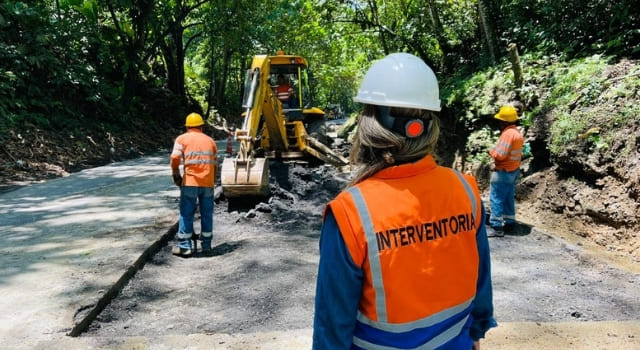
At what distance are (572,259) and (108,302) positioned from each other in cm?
527

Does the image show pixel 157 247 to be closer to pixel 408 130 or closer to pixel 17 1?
pixel 408 130

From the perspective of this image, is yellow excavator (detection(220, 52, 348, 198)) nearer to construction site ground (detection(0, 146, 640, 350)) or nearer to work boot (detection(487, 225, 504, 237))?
construction site ground (detection(0, 146, 640, 350))

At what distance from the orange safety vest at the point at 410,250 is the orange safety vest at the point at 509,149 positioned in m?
5.83

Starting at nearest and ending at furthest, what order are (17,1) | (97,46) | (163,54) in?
(17,1) < (97,46) < (163,54)

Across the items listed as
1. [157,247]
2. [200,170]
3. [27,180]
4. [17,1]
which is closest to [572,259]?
[200,170]

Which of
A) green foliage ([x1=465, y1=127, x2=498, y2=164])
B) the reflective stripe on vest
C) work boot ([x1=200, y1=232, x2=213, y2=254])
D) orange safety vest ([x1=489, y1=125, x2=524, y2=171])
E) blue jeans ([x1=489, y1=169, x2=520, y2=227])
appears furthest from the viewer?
green foliage ([x1=465, y1=127, x2=498, y2=164])

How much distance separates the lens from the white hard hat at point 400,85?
1.60 meters

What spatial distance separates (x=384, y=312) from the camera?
1.53 metres

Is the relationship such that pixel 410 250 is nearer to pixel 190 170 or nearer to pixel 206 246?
pixel 190 170

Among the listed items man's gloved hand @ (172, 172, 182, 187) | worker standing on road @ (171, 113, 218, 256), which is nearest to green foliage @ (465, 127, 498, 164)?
worker standing on road @ (171, 113, 218, 256)

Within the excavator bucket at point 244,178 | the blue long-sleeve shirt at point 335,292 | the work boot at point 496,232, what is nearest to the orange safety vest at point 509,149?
the work boot at point 496,232

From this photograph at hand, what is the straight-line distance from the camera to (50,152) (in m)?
12.9

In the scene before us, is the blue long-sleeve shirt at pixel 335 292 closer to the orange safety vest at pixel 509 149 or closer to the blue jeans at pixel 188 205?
the blue jeans at pixel 188 205

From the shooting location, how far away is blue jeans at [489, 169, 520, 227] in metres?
7.27
